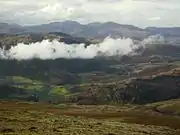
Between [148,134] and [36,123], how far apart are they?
20829 mm

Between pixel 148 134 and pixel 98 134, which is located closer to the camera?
pixel 98 134

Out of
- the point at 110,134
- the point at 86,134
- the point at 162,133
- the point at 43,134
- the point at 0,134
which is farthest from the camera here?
the point at 162,133

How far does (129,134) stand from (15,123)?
66.1 feet

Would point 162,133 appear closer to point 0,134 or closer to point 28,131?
point 28,131

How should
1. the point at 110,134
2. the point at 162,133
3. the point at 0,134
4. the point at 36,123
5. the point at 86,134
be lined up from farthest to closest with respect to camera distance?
the point at 162,133
the point at 36,123
the point at 110,134
the point at 86,134
the point at 0,134

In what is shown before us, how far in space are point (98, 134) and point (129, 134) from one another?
7.88 meters

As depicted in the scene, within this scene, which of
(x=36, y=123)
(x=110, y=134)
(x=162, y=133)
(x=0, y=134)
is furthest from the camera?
(x=162, y=133)

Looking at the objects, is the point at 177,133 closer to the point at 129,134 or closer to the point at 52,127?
the point at 129,134

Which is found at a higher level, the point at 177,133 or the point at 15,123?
the point at 15,123

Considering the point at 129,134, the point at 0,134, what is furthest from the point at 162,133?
the point at 0,134

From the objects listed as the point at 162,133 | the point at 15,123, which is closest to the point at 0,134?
the point at 15,123

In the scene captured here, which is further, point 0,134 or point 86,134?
point 86,134

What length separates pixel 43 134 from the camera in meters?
56.4

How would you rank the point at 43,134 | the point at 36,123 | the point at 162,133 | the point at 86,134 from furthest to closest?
the point at 162,133
the point at 36,123
the point at 86,134
the point at 43,134
